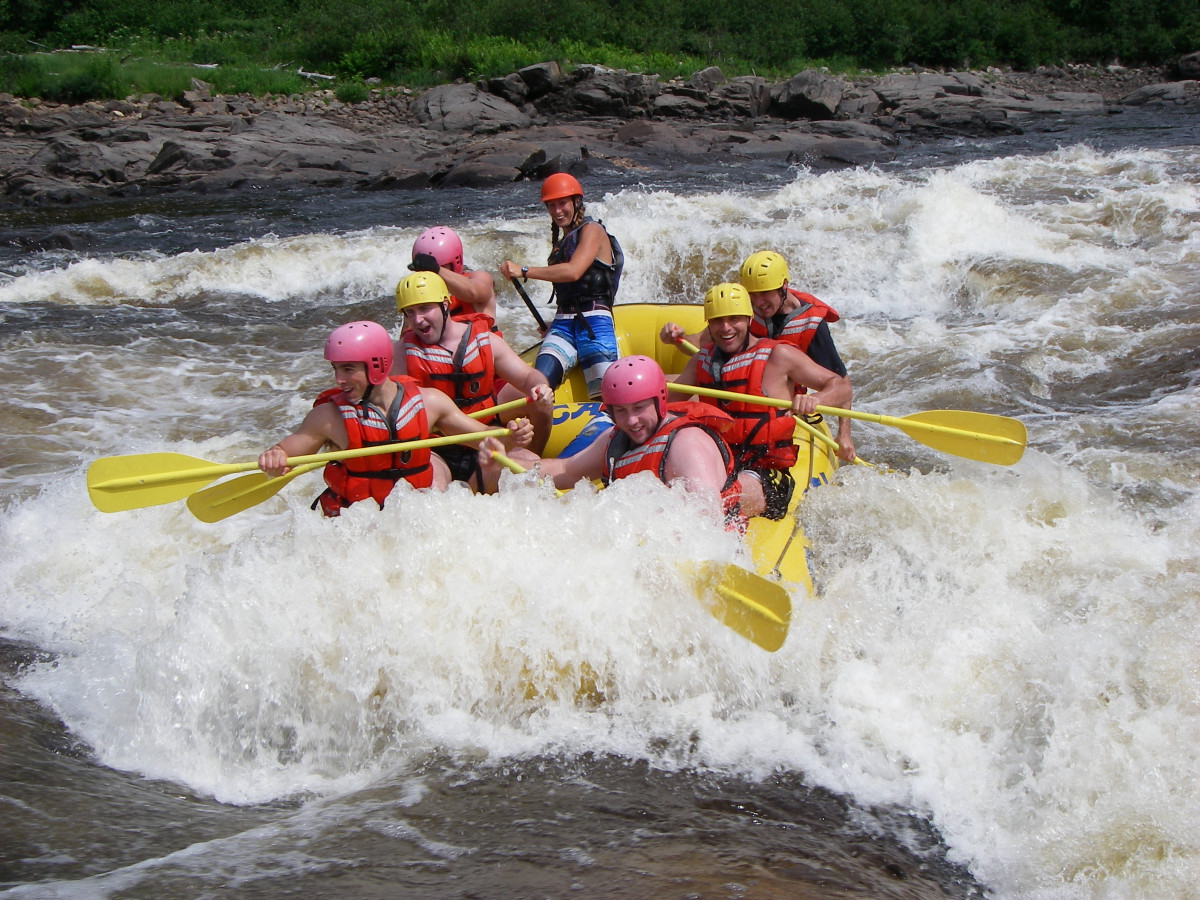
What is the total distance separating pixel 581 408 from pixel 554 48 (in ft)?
75.3

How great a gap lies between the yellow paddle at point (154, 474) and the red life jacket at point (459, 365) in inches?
17.3

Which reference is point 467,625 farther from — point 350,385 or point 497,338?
point 497,338

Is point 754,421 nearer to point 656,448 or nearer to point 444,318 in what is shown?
point 656,448

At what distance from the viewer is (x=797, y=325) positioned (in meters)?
5.08

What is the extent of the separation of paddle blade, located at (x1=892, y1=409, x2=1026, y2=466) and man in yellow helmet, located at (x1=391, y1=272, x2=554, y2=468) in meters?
1.74

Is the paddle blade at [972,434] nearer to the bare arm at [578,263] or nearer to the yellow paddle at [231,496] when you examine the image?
the bare arm at [578,263]

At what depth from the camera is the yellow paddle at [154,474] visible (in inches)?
169

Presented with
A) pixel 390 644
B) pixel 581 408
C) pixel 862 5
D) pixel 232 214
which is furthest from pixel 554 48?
pixel 390 644

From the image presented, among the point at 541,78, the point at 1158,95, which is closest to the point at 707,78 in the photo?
the point at 541,78

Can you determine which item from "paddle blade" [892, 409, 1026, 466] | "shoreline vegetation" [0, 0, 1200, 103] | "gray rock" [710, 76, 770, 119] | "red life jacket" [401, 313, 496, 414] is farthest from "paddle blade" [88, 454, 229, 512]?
"shoreline vegetation" [0, 0, 1200, 103]

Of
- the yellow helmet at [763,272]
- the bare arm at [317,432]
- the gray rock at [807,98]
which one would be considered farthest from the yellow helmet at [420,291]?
the gray rock at [807,98]

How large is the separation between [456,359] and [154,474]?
1393 mm

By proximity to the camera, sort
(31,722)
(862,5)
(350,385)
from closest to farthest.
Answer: (31,722) → (350,385) → (862,5)

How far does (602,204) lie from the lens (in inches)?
495
